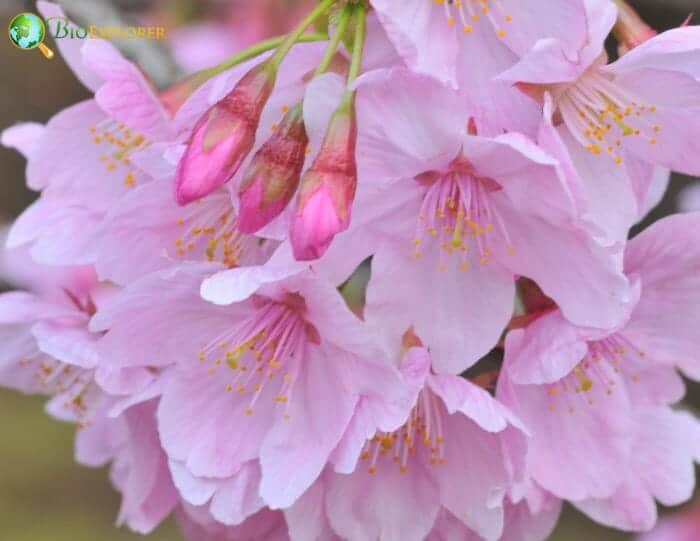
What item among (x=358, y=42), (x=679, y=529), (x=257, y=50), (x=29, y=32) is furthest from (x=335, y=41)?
(x=679, y=529)

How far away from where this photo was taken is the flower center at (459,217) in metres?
1.12

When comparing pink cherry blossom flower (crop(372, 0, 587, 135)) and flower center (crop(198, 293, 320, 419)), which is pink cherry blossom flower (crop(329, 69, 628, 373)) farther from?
flower center (crop(198, 293, 320, 419))

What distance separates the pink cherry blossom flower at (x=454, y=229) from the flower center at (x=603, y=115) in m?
0.11

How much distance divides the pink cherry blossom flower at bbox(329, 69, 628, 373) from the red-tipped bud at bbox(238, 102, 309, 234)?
67 millimetres

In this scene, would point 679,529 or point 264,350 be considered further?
point 679,529

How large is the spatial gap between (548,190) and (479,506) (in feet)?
1.30

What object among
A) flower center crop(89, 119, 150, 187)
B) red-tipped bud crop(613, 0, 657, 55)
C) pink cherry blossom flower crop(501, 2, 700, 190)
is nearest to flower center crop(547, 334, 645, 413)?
pink cherry blossom flower crop(501, 2, 700, 190)

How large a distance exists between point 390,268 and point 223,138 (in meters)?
0.23

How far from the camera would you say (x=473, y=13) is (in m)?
1.11

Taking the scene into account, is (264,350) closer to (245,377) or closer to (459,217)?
(245,377)

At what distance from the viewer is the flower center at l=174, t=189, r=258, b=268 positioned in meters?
1.20

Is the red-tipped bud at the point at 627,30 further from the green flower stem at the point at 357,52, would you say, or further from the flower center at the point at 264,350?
the flower center at the point at 264,350

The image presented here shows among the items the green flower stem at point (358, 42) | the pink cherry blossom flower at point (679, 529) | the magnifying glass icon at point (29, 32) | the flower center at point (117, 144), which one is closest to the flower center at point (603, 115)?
the green flower stem at point (358, 42)

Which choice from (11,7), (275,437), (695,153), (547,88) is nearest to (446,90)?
(547,88)
